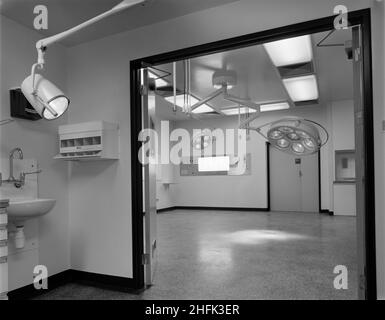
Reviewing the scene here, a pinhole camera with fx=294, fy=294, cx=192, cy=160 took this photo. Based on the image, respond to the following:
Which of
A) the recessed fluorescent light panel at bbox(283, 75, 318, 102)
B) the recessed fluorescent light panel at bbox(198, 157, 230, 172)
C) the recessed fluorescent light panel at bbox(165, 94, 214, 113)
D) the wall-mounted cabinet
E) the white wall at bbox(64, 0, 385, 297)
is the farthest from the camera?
the recessed fluorescent light panel at bbox(198, 157, 230, 172)

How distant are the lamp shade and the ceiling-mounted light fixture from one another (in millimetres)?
2215

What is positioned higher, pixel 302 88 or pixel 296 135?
pixel 302 88

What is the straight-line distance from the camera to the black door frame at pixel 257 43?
2168mm

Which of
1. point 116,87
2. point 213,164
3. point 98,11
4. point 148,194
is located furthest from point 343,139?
point 98,11

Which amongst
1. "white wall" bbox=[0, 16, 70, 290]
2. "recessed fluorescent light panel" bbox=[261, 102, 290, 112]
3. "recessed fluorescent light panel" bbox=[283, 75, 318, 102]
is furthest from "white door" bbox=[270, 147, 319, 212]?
"white wall" bbox=[0, 16, 70, 290]

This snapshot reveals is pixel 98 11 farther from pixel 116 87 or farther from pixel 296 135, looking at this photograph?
pixel 296 135

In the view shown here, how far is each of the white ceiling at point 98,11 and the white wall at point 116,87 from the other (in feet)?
0.29

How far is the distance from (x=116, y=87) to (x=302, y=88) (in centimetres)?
419

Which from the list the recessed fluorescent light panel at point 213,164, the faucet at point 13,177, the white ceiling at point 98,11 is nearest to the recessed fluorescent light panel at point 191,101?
the recessed fluorescent light panel at point 213,164

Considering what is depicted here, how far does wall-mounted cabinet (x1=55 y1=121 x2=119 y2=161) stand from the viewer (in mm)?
2971

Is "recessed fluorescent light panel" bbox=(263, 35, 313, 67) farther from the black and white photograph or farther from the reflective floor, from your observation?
the reflective floor

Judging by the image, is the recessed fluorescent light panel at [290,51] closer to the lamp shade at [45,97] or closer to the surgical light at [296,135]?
the surgical light at [296,135]

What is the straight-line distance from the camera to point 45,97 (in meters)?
1.70
